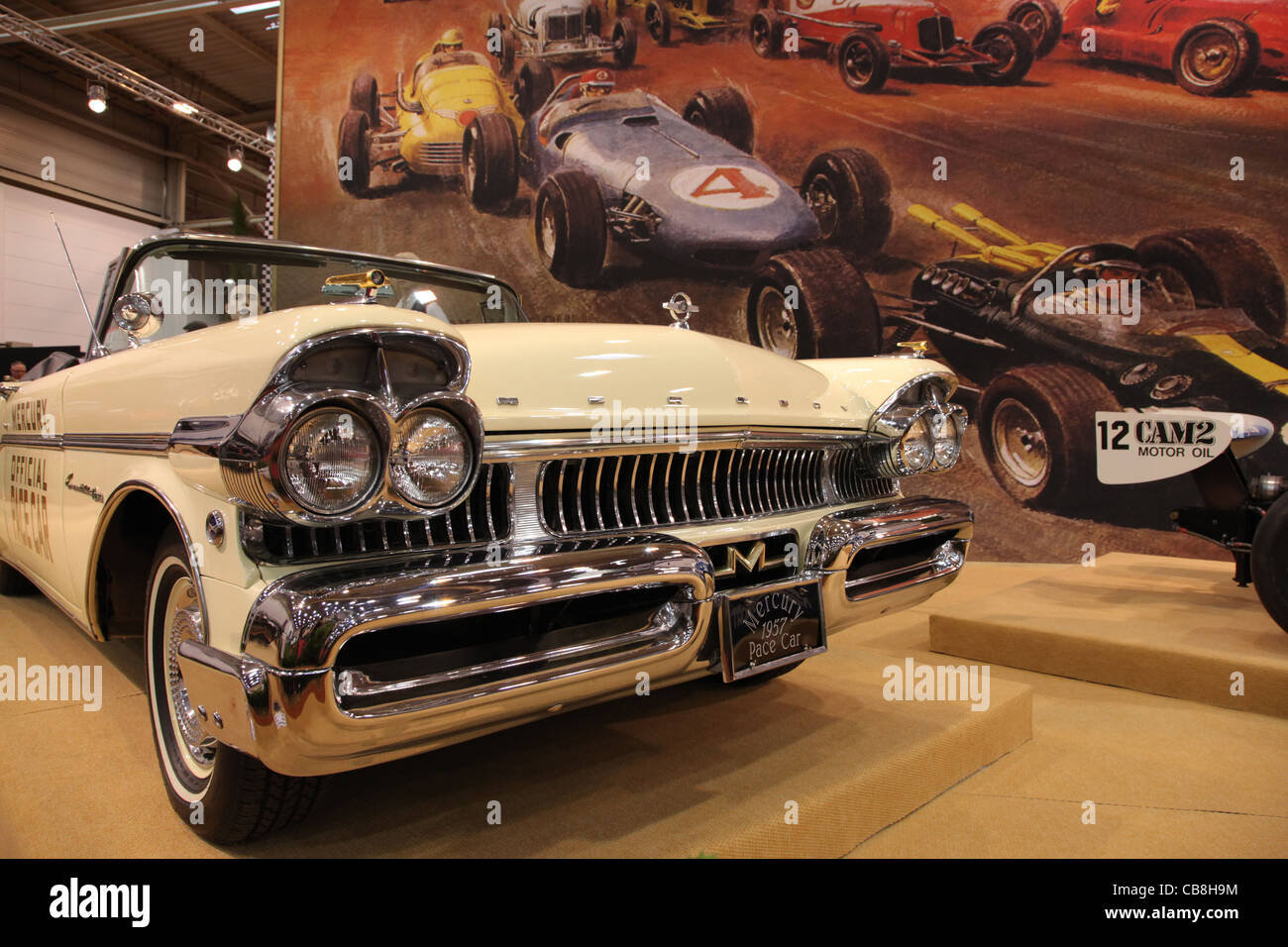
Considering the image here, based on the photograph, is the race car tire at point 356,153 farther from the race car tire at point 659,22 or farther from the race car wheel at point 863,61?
the race car wheel at point 863,61

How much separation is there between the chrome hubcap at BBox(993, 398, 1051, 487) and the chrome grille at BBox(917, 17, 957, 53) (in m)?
2.32

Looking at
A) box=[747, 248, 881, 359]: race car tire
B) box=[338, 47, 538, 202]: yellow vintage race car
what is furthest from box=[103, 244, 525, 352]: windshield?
box=[338, 47, 538, 202]: yellow vintage race car

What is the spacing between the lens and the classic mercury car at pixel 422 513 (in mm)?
1198

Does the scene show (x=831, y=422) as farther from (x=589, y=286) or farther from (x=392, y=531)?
(x=589, y=286)

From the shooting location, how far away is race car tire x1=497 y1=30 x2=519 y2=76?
5.96m

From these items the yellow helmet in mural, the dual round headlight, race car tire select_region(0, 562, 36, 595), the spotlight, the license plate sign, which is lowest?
race car tire select_region(0, 562, 36, 595)

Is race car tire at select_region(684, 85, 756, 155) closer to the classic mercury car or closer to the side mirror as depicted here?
the classic mercury car

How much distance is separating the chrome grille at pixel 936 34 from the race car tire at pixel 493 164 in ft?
9.20

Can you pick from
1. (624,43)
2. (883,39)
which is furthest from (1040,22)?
(624,43)

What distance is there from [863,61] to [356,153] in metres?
3.71

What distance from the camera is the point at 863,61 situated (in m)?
5.49

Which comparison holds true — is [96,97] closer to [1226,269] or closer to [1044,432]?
[1044,432]

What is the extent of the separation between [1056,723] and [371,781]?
196 cm

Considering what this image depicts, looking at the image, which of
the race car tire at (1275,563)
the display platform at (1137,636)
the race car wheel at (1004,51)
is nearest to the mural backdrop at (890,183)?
the race car wheel at (1004,51)
